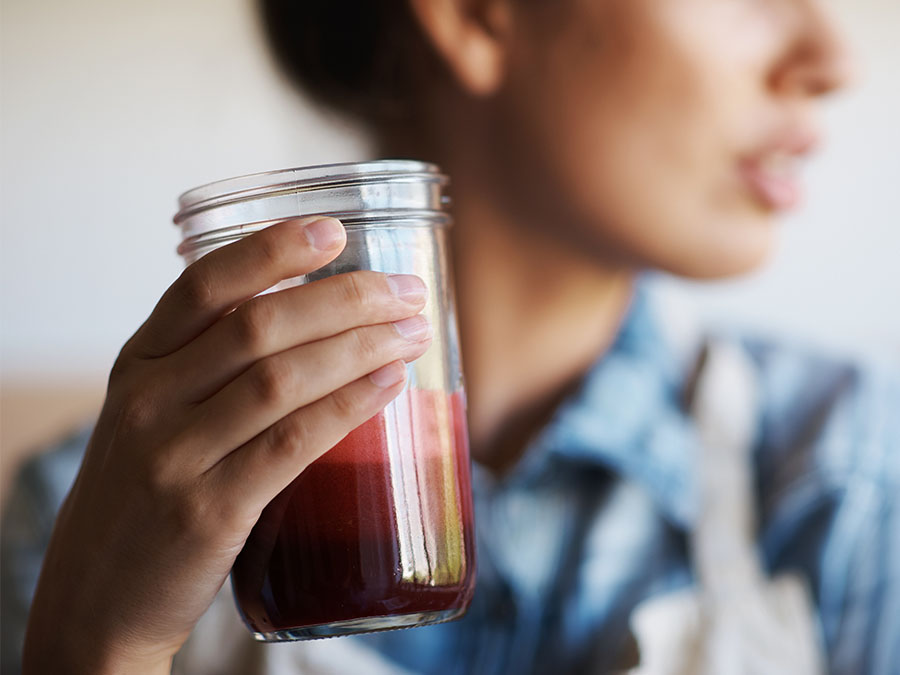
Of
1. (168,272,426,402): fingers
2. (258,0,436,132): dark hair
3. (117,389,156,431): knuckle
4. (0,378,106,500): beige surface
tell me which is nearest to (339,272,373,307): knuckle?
(168,272,426,402): fingers

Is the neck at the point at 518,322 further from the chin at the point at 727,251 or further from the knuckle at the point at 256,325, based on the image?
the knuckle at the point at 256,325

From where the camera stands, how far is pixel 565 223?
1.01 m

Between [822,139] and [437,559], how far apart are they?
0.82 meters

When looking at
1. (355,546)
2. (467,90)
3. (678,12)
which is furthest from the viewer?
(467,90)

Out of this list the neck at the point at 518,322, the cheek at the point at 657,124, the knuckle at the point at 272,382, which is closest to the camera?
the knuckle at the point at 272,382

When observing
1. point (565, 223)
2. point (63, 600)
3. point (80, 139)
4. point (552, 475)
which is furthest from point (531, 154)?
point (63, 600)

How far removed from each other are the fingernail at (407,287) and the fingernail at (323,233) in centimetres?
4

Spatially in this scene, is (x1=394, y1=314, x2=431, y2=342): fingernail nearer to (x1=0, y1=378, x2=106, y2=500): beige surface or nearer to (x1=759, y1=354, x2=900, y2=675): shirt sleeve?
(x1=759, y1=354, x2=900, y2=675): shirt sleeve

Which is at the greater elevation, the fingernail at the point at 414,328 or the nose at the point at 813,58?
the nose at the point at 813,58

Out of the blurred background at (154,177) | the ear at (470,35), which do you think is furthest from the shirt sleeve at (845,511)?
the ear at (470,35)

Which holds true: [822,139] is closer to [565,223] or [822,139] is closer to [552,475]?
[565,223]

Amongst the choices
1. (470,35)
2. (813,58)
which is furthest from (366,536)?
(813,58)

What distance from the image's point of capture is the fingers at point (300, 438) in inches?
19.2

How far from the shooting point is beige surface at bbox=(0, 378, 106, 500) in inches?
43.4
